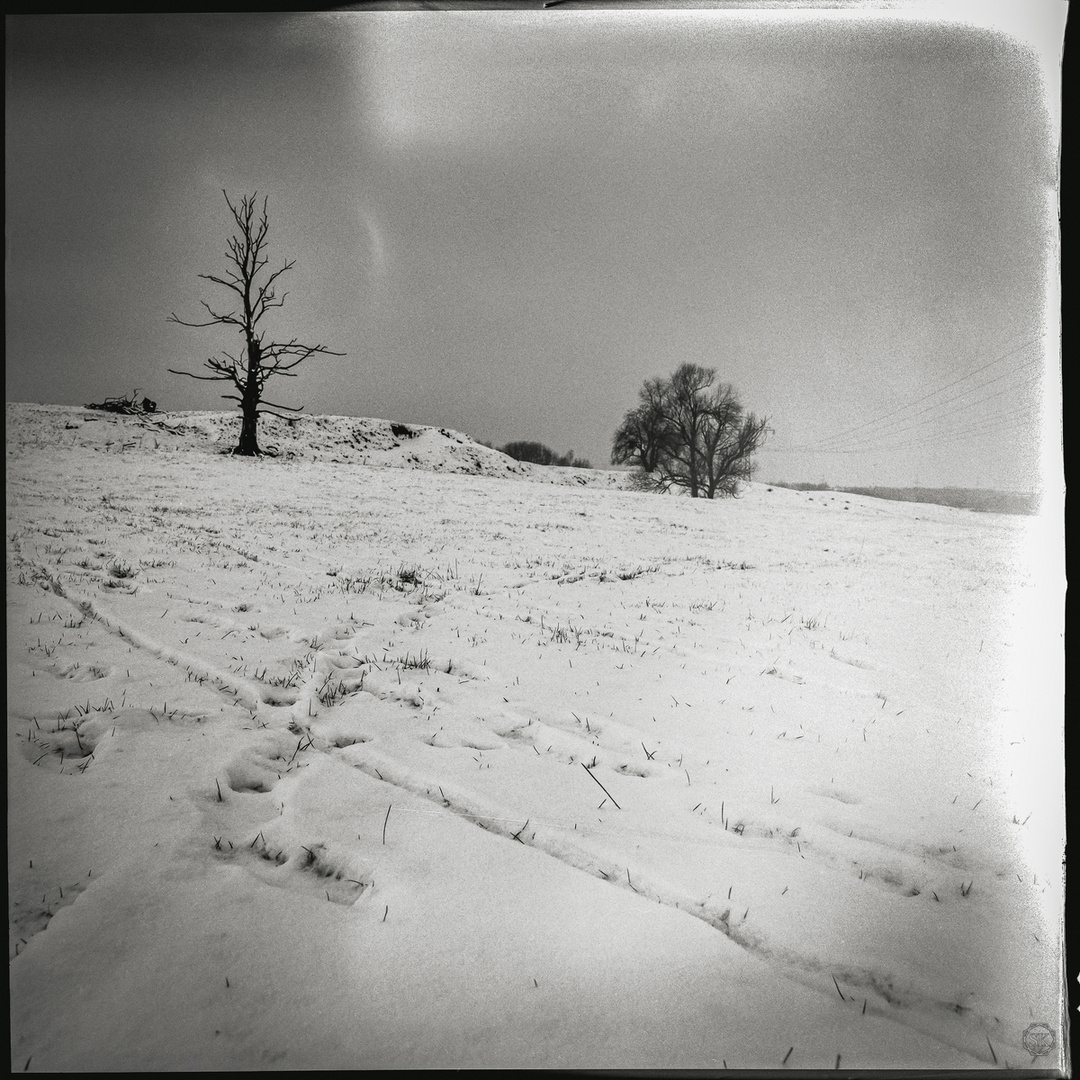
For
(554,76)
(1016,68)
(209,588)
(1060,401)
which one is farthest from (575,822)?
(1016,68)

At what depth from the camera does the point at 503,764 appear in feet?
6.28

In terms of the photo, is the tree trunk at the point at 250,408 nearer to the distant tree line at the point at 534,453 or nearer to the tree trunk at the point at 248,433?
the tree trunk at the point at 248,433

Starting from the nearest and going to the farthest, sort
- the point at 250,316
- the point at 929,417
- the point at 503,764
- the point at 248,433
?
the point at 503,764, the point at 929,417, the point at 250,316, the point at 248,433

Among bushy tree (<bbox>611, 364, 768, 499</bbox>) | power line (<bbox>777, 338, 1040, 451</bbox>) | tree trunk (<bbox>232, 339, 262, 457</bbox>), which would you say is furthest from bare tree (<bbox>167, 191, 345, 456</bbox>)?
power line (<bbox>777, 338, 1040, 451</bbox>)

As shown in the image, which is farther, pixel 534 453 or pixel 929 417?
pixel 534 453

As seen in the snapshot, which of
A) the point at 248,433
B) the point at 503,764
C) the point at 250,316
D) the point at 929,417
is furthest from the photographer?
the point at 248,433

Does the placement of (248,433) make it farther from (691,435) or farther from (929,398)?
(929,398)

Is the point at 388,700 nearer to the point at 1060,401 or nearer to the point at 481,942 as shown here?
the point at 481,942

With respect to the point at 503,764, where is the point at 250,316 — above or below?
above

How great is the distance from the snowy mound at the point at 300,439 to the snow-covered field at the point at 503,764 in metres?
0.01

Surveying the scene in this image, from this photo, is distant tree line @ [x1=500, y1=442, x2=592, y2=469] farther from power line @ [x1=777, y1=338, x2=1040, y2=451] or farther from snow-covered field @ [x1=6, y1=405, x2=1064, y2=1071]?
power line @ [x1=777, y1=338, x2=1040, y2=451]

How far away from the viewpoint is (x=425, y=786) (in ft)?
6.13

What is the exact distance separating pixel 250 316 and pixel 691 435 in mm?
1501

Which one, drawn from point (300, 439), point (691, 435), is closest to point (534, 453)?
point (691, 435)
